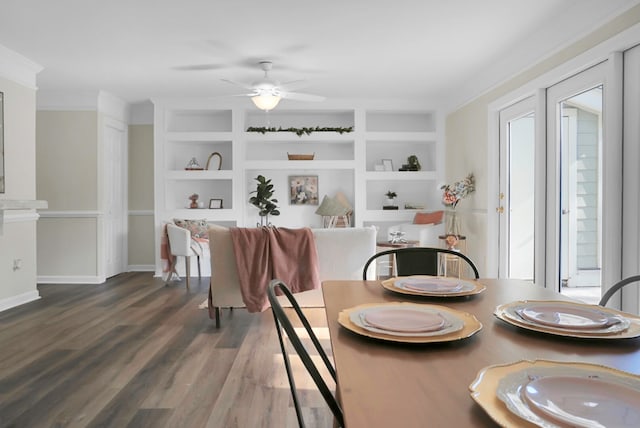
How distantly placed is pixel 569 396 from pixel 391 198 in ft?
20.5

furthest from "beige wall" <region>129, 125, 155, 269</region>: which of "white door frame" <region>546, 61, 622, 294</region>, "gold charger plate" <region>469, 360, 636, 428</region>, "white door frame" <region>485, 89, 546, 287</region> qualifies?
"gold charger plate" <region>469, 360, 636, 428</region>

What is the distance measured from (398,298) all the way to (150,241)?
20.0 ft

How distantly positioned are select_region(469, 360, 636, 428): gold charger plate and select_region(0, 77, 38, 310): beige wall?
16.1 ft

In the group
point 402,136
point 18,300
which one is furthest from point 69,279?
point 402,136

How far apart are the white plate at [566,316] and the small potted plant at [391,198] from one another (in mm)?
5560

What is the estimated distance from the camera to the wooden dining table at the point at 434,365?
24.6 inches

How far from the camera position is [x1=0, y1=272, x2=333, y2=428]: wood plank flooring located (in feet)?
6.89

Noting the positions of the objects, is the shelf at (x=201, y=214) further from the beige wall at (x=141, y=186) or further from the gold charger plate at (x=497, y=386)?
the gold charger plate at (x=497, y=386)

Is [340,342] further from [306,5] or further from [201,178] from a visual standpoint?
[201,178]

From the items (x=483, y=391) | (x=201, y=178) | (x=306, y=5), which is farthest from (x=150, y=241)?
(x=483, y=391)

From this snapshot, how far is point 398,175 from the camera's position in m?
6.55

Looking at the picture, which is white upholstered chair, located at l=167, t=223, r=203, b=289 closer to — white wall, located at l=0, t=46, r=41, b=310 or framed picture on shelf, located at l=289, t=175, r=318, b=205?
white wall, located at l=0, t=46, r=41, b=310

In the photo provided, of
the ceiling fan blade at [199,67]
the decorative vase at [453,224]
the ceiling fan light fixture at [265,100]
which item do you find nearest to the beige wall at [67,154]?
the ceiling fan blade at [199,67]

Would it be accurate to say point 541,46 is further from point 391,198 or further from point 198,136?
point 198,136
